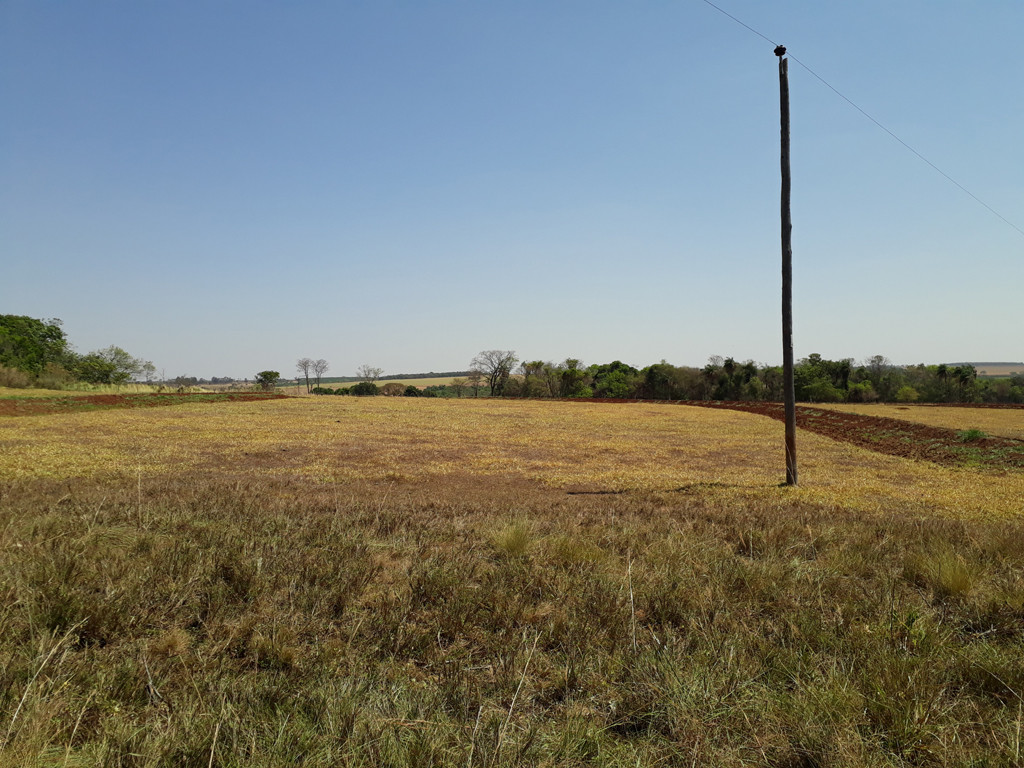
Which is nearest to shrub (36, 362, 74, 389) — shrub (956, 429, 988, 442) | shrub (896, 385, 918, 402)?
shrub (956, 429, 988, 442)

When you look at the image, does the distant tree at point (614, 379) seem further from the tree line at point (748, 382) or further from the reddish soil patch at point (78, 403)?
the reddish soil patch at point (78, 403)

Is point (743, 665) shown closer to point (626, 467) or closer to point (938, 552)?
point (938, 552)

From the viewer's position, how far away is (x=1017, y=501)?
10.8 metres

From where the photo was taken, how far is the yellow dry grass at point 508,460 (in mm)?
12199

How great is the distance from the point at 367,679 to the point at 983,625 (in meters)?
4.90

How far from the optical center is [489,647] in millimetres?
3508

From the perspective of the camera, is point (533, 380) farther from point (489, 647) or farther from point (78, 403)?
point (489, 647)

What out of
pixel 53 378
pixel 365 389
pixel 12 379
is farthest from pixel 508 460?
pixel 365 389

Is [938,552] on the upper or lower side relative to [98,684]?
lower

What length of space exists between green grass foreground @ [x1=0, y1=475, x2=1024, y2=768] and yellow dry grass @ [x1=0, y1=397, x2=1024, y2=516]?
6.61 m

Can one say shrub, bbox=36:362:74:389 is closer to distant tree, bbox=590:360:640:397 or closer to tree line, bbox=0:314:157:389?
tree line, bbox=0:314:157:389

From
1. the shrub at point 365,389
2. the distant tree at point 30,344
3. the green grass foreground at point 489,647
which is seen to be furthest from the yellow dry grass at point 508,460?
the shrub at point 365,389

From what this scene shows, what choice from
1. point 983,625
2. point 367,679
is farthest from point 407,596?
point 983,625

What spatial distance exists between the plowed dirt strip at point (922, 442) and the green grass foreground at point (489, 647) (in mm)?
16393
